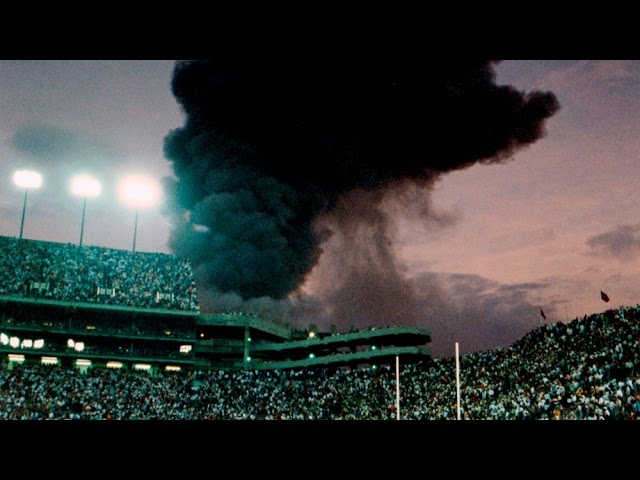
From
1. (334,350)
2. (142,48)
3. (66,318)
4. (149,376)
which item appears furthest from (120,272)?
(142,48)

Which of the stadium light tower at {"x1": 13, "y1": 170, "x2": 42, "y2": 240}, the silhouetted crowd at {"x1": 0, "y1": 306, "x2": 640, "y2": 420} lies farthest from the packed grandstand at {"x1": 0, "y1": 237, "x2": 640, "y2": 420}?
the stadium light tower at {"x1": 13, "y1": 170, "x2": 42, "y2": 240}

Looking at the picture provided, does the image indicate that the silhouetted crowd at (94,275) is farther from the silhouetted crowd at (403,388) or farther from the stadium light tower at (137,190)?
the silhouetted crowd at (403,388)

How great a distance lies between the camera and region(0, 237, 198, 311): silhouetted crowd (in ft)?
188

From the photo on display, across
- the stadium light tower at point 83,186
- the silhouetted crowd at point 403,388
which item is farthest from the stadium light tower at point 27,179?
the silhouetted crowd at point 403,388

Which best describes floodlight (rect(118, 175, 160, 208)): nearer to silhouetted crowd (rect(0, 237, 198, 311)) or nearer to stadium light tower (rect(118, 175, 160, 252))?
stadium light tower (rect(118, 175, 160, 252))

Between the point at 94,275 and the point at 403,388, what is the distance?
32696 mm

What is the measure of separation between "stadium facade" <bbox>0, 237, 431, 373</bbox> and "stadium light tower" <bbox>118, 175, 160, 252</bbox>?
637cm

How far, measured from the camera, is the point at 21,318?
5753cm

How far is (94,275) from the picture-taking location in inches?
2409

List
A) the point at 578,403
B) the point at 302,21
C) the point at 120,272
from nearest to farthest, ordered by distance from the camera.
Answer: the point at 302,21 < the point at 578,403 < the point at 120,272

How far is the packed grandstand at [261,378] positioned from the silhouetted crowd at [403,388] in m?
0.09
